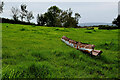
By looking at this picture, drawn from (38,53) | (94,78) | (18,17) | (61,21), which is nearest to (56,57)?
(38,53)

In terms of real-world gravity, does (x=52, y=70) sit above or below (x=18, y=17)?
below

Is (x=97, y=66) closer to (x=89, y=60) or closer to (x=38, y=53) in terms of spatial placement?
(x=89, y=60)

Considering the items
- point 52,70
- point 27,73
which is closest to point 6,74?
point 27,73

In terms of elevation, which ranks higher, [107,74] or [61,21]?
[61,21]

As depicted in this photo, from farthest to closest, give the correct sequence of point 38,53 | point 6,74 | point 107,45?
point 107,45
point 38,53
point 6,74

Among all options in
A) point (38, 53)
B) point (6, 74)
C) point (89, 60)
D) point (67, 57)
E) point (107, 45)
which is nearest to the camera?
point (6, 74)

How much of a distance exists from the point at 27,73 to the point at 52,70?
85cm

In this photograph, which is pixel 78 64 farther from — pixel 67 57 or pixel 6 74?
pixel 6 74

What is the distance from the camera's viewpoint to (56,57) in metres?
5.11

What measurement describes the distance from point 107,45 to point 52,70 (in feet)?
16.9

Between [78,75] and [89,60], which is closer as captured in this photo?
[78,75]

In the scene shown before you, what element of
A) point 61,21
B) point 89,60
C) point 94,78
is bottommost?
point 94,78

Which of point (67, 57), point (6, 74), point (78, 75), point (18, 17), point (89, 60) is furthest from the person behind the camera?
point (18, 17)

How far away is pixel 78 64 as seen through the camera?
436 cm
